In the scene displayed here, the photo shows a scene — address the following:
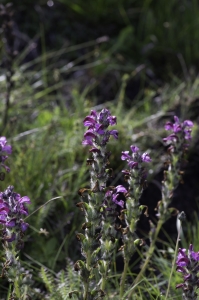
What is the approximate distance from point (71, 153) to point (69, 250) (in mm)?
772

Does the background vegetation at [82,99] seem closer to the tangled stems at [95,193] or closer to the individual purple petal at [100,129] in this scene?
the tangled stems at [95,193]

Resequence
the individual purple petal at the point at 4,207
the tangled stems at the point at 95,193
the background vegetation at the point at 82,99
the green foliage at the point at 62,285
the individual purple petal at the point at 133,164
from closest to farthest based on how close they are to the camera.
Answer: the individual purple petal at the point at 4,207 < the tangled stems at the point at 95,193 < the individual purple petal at the point at 133,164 < the green foliage at the point at 62,285 < the background vegetation at the point at 82,99

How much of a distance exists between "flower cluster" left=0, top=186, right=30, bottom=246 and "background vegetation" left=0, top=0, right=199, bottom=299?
0.97 feet

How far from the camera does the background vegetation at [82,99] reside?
3.27 metres

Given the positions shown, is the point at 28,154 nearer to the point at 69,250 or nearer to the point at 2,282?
the point at 69,250

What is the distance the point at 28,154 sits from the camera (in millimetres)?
3625

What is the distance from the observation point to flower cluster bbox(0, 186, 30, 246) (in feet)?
6.10

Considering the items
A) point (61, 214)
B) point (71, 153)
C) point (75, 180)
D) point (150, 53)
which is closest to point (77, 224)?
point (61, 214)

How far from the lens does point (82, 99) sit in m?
4.40

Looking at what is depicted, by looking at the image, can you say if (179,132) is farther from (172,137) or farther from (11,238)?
(11,238)

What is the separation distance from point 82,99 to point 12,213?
263 centimetres

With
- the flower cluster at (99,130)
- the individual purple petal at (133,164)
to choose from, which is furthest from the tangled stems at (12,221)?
the individual purple petal at (133,164)

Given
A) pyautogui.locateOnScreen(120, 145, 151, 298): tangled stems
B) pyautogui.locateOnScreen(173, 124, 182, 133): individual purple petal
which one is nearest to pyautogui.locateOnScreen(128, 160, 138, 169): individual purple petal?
pyautogui.locateOnScreen(120, 145, 151, 298): tangled stems

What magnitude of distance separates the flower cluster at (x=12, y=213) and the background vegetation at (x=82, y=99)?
0.30 metres
